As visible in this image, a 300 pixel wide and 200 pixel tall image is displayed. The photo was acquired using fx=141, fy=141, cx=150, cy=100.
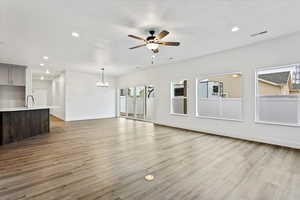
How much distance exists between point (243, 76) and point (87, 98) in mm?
8148

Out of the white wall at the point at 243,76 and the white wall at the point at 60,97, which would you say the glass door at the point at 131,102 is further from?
the white wall at the point at 60,97

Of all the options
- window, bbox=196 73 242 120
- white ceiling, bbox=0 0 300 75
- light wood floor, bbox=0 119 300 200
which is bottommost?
light wood floor, bbox=0 119 300 200

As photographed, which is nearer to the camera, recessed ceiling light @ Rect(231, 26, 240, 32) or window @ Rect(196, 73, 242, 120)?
recessed ceiling light @ Rect(231, 26, 240, 32)

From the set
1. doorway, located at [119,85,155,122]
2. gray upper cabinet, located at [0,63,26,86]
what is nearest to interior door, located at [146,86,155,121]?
doorway, located at [119,85,155,122]

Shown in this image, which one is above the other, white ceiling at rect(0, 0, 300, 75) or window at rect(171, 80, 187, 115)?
white ceiling at rect(0, 0, 300, 75)

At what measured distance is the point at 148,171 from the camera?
251 cm

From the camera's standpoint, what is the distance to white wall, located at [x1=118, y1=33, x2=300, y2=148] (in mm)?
3724

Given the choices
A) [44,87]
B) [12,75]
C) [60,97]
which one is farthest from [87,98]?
[44,87]

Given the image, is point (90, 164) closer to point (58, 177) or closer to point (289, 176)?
point (58, 177)

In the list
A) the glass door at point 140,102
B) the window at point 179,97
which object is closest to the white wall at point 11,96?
the glass door at point 140,102

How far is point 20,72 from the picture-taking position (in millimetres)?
6762

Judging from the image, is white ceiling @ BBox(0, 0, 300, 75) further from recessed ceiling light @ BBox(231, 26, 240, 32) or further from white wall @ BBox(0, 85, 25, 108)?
white wall @ BBox(0, 85, 25, 108)

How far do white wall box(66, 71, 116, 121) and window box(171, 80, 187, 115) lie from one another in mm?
5046

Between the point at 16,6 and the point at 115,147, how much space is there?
3.49 m
